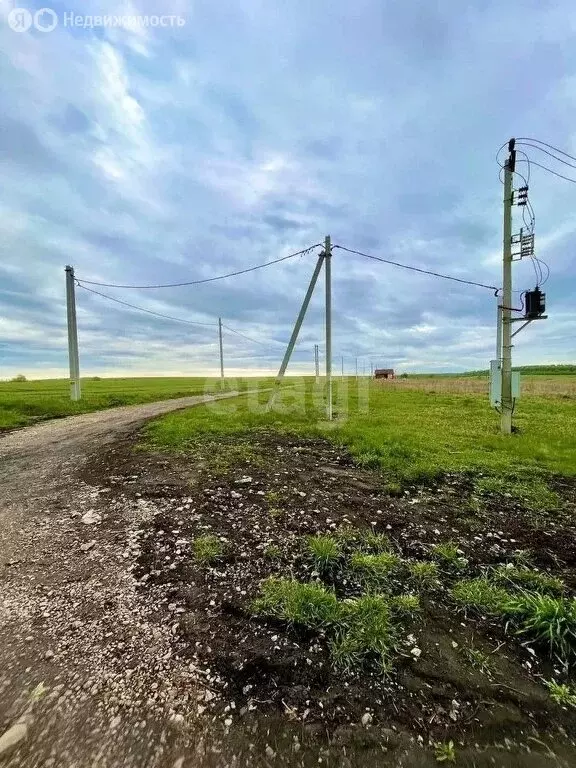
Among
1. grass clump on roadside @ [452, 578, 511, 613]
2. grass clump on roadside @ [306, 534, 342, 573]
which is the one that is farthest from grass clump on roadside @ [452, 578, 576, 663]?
grass clump on roadside @ [306, 534, 342, 573]

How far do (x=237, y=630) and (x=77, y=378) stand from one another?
78.3ft

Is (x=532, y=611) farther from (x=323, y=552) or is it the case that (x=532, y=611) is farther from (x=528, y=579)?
(x=323, y=552)

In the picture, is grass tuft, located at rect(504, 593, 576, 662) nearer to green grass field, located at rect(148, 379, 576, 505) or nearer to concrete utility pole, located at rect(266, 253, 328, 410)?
green grass field, located at rect(148, 379, 576, 505)

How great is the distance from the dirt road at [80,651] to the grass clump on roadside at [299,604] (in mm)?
857

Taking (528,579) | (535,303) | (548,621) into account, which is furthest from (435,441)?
(548,621)

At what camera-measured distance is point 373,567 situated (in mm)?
3854

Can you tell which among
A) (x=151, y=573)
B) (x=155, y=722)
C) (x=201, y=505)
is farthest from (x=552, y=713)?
(x=201, y=505)

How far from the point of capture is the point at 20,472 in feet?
24.7

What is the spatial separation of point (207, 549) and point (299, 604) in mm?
1421

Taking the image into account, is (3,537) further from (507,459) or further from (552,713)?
(507,459)

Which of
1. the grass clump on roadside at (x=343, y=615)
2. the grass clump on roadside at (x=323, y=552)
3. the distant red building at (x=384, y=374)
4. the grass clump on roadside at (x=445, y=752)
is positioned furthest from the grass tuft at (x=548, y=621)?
the distant red building at (x=384, y=374)

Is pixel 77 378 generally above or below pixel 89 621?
above

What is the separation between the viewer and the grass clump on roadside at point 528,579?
354cm

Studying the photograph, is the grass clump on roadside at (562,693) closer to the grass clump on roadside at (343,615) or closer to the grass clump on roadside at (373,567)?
the grass clump on roadside at (343,615)
